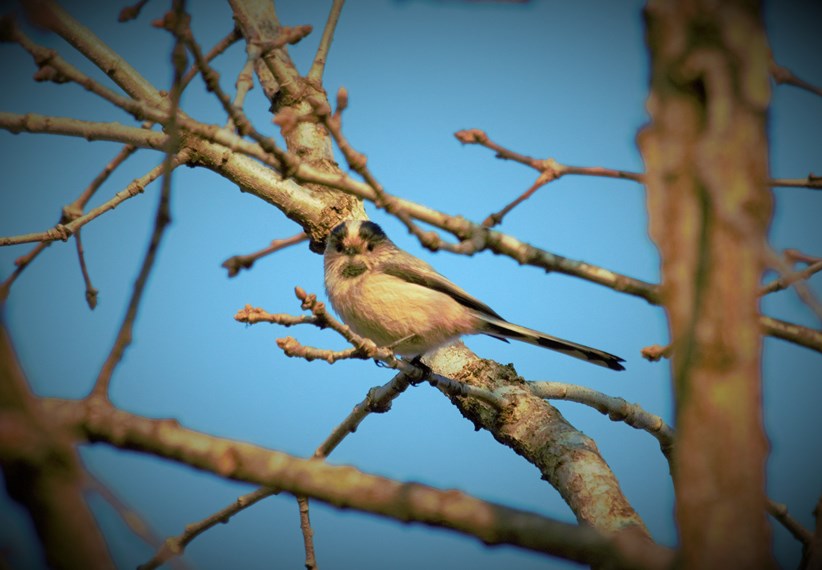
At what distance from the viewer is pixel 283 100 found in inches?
196

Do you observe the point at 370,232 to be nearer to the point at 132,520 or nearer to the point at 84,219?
the point at 84,219

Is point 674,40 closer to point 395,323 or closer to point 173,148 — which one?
point 173,148

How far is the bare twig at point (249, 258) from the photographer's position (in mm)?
2665

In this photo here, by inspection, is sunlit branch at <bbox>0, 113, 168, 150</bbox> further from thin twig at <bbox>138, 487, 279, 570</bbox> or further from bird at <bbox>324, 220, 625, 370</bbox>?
bird at <bbox>324, 220, 625, 370</bbox>

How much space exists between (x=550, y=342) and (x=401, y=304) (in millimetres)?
1010

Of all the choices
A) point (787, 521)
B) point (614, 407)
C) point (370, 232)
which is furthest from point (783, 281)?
point (370, 232)

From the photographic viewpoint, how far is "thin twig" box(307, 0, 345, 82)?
416 cm

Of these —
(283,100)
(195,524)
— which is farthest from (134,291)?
(283,100)

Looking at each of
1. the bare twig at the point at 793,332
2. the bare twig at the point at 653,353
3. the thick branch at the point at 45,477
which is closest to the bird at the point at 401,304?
the bare twig at the point at 653,353

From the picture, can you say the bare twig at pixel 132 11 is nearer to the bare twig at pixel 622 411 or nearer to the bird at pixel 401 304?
the bird at pixel 401 304

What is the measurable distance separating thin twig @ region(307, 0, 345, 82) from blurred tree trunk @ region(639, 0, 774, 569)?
309 cm

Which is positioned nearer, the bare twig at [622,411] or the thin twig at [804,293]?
the thin twig at [804,293]

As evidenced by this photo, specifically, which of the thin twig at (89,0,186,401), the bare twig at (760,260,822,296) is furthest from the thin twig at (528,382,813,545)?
the thin twig at (89,0,186,401)

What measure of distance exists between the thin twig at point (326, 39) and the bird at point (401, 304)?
3.43 feet
